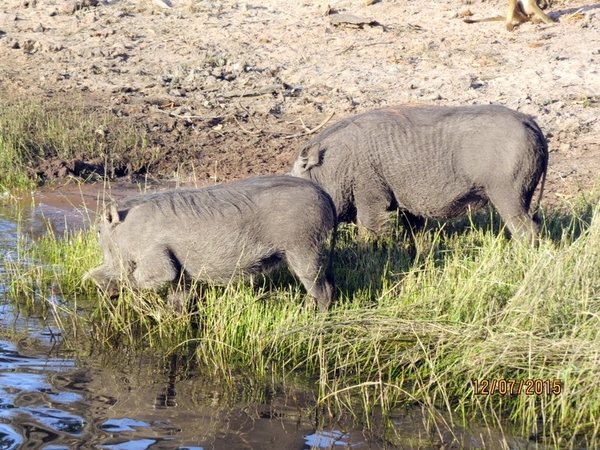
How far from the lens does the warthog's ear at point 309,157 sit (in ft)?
22.9

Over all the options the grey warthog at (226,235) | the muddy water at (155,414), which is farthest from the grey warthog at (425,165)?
the muddy water at (155,414)

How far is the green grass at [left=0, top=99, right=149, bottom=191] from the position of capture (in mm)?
9664

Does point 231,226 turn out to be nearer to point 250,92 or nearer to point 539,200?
point 539,200

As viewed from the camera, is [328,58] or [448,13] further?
[448,13]

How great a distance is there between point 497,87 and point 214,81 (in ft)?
11.8

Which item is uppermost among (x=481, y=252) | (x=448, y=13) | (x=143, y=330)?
(x=448, y=13)

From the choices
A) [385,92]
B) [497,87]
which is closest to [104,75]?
[385,92]

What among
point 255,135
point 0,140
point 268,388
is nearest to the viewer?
point 268,388

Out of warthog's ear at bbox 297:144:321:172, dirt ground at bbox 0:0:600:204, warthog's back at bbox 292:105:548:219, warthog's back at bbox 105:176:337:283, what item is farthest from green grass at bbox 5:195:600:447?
dirt ground at bbox 0:0:600:204

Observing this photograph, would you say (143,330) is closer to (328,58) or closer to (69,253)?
(69,253)

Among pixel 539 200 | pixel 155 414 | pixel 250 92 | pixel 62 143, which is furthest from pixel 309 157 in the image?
pixel 250 92

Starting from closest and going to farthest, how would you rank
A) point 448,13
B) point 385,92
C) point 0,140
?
point 0,140 < point 385,92 < point 448,13

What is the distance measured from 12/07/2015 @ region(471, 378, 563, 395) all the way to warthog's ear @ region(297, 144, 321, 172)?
2.58 meters

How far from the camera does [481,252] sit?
6328 millimetres
